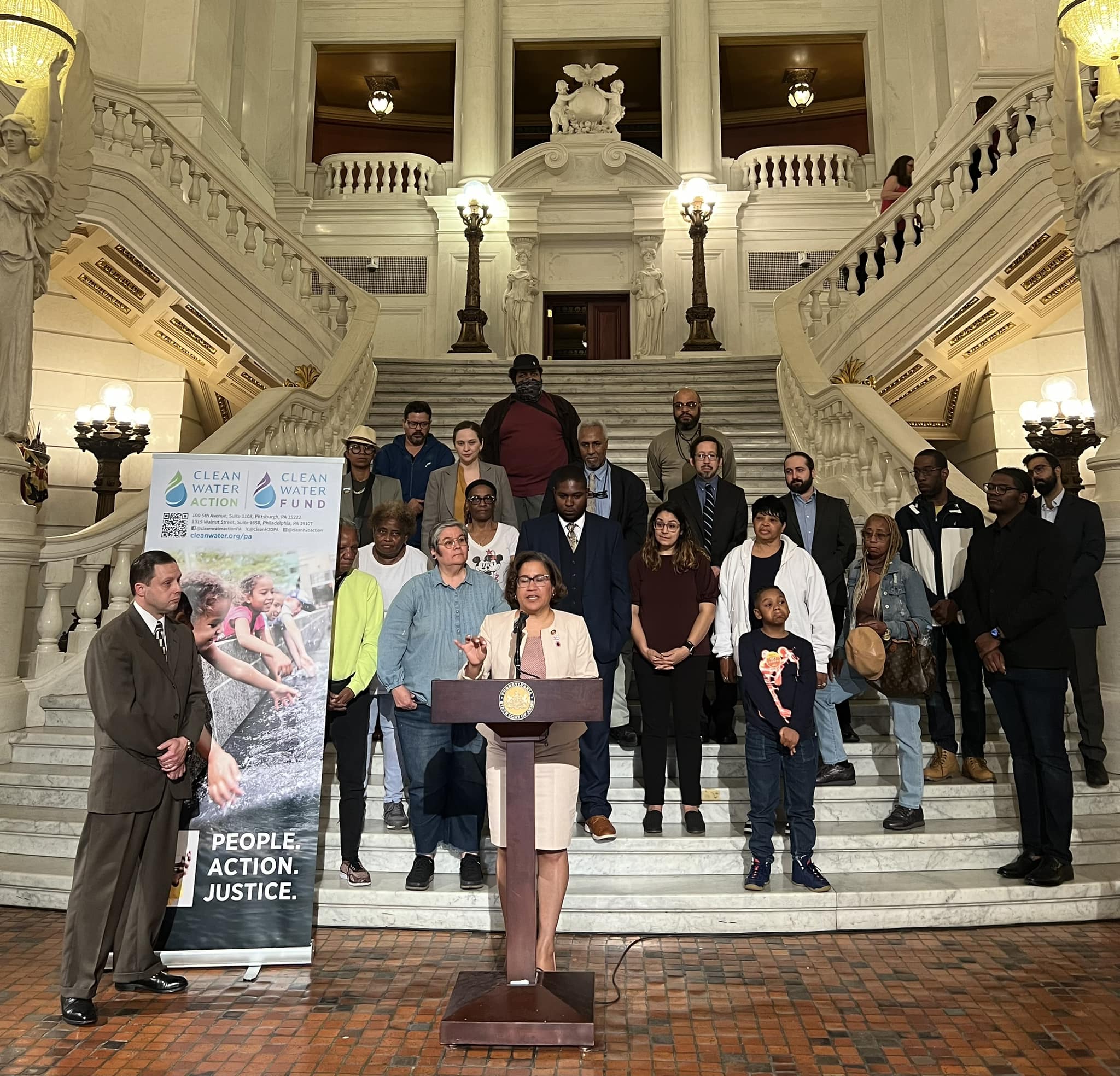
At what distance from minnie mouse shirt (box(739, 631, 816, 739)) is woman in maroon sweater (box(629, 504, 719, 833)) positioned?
41 centimetres

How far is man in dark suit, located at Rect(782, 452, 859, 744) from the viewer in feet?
19.3

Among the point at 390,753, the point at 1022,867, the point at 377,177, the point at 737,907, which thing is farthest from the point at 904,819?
the point at 377,177

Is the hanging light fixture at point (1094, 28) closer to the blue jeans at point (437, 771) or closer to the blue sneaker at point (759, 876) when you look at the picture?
the blue sneaker at point (759, 876)

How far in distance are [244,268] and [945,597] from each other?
7.72 m

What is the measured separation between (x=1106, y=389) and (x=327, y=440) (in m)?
6.56

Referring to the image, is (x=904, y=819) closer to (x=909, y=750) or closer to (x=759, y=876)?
(x=909, y=750)

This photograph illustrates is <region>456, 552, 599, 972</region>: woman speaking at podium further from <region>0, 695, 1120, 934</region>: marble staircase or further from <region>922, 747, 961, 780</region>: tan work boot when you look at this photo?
<region>922, 747, 961, 780</region>: tan work boot

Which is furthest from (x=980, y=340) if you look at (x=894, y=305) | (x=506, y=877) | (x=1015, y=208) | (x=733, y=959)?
(x=506, y=877)

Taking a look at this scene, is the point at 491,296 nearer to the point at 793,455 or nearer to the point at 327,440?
the point at 327,440

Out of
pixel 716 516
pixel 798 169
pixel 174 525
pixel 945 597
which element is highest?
pixel 798 169

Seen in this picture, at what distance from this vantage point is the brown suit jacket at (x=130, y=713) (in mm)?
3703

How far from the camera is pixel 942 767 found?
5.53 m

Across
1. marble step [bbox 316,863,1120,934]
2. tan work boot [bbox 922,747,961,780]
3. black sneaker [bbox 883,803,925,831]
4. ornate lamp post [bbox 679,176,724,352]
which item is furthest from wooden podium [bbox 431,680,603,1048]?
ornate lamp post [bbox 679,176,724,352]

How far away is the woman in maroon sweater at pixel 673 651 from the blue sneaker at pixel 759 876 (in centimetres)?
46
